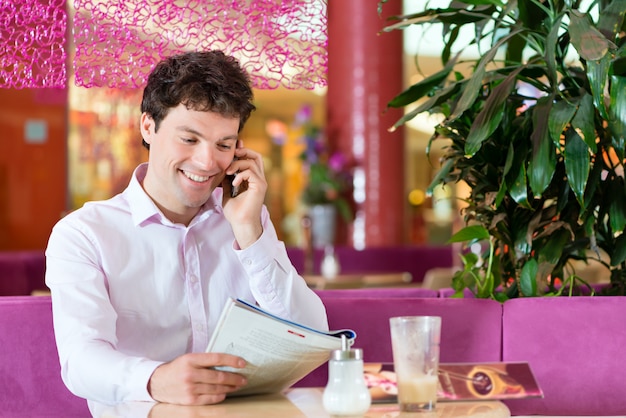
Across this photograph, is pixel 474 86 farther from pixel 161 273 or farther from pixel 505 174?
pixel 161 273

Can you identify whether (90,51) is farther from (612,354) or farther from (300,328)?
(612,354)

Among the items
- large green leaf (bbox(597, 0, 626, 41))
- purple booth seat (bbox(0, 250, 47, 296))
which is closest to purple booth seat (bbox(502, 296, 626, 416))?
large green leaf (bbox(597, 0, 626, 41))

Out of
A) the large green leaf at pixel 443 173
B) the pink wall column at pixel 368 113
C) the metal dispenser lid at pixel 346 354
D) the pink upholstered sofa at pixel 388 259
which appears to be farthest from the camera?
the pink wall column at pixel 368 113

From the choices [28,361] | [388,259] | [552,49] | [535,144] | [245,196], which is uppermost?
[552,49]

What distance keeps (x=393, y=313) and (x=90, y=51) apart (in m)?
0.88

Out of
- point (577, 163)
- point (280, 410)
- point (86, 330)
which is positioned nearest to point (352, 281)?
point (577, 163)

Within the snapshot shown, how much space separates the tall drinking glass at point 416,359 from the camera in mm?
1358

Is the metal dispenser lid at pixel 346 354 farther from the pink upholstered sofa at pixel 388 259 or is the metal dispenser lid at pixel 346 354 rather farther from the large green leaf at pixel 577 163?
the pink upholstered sofa at pixel 388 259

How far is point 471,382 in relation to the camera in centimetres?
150

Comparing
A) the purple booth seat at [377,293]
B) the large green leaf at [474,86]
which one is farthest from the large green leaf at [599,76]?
the purple booth seat at [377,293]

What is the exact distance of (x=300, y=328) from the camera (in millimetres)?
1407

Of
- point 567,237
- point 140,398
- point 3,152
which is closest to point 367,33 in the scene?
point 3,152

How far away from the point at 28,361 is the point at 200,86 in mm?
729

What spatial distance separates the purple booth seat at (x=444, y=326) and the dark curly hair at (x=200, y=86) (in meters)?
0.53
